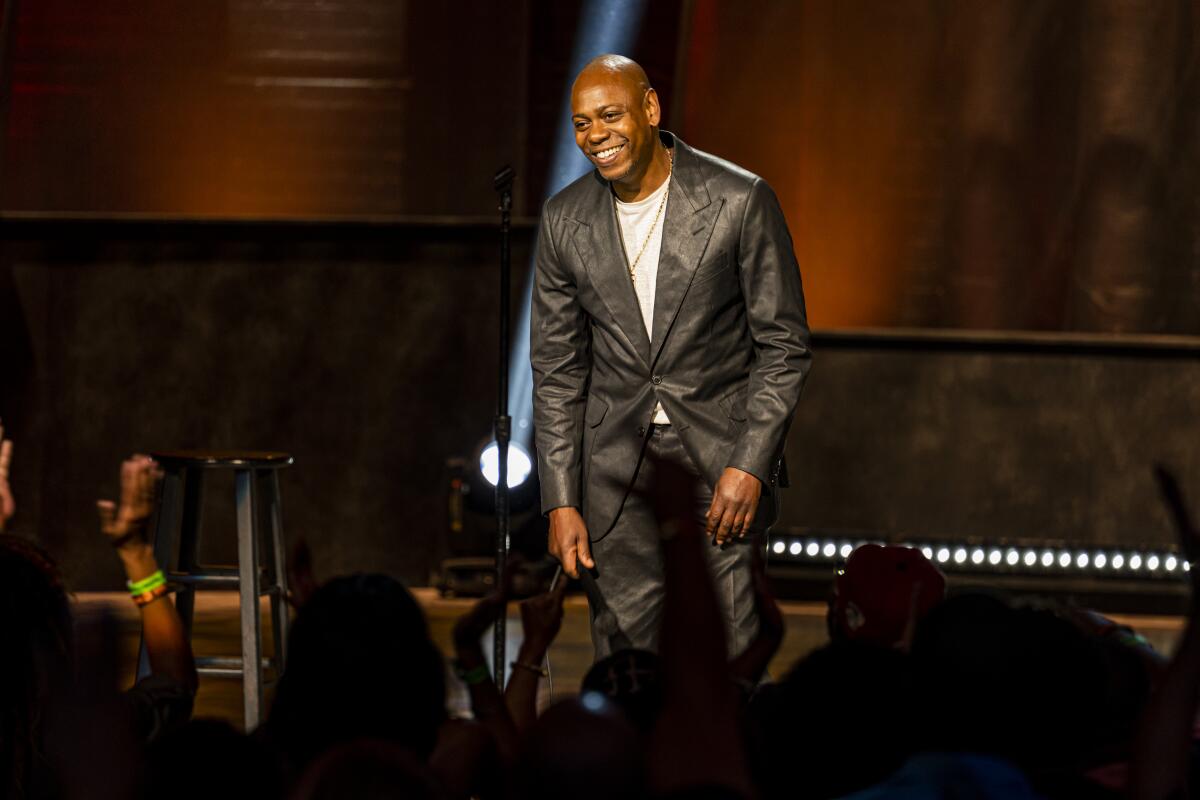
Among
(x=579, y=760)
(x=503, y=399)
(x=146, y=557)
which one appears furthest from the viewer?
(x=503, y=399)

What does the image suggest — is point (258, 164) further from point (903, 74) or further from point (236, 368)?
point (903, 74)

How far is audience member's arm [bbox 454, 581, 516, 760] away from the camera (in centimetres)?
187

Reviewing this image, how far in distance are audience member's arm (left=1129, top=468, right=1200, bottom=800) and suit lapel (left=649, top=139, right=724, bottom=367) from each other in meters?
1.56

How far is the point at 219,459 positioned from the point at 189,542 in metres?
0.41

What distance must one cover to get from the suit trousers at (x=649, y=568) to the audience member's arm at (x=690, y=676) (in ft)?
5.38

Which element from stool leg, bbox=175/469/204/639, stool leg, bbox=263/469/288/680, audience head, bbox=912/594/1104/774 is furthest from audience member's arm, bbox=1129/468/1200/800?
stool leg, bbox=263/469/288/680

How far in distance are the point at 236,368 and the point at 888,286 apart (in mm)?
3016

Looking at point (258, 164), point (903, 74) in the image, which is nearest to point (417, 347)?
point (258, 164)

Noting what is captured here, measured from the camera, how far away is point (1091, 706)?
1.61 m

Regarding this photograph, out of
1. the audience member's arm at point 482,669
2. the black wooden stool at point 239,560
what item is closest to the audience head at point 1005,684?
the audience member's arm at point 482,669

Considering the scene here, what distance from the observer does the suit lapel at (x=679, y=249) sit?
10.0 ft

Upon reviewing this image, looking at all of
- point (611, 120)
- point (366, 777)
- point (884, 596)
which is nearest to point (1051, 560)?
point (611, 120)

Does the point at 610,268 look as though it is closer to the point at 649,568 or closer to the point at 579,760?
the point at 649,568

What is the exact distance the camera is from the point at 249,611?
4008 mm
